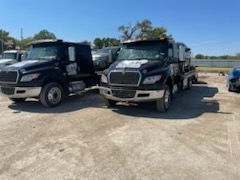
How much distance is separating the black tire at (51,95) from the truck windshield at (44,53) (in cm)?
110

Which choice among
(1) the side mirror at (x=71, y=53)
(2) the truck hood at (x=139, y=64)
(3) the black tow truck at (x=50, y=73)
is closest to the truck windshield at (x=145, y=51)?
(2) the truck hood at (x=139, y=64)

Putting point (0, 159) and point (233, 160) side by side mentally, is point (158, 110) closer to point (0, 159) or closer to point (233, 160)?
point (233, 160)

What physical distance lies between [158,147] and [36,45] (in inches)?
264

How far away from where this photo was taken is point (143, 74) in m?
7.04

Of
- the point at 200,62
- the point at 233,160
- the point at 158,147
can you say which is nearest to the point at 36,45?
the point at 158,147

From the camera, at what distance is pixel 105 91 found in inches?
304

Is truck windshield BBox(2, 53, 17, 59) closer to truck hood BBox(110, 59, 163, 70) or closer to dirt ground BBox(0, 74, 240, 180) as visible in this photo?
dirt ground BBox(0, 74, 240, 180)

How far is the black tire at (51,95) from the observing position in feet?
26.8

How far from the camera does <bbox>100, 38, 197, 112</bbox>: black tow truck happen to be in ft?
23.2

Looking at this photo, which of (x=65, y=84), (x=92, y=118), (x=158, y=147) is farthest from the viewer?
(x=65, y=84)

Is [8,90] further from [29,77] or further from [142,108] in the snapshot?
[142,108]

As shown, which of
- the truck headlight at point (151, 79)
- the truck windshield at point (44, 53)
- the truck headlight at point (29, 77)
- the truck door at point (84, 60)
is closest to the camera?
the truck headlight at point (151, 79)

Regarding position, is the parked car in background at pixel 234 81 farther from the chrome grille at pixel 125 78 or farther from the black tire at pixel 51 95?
the black tire at pixel 51 95

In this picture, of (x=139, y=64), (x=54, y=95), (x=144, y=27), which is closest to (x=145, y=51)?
(x=139, y=64)
